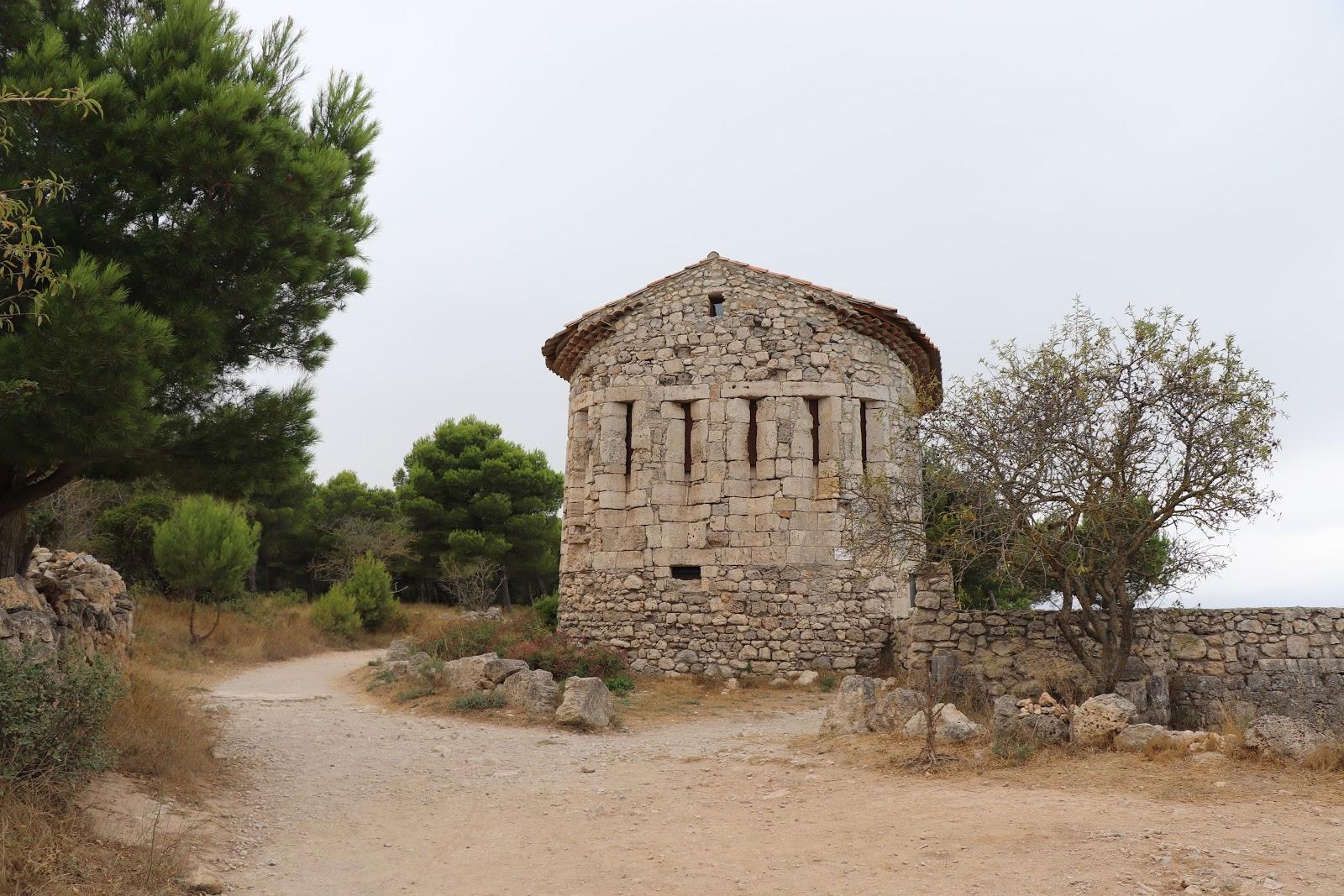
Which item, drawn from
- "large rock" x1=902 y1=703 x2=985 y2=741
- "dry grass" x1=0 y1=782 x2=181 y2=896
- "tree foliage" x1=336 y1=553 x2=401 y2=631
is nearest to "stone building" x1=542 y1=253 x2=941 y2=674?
"large rock" x1=902 y1=703 x2=985 y2=741

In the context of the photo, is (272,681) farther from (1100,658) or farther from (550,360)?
(1100,658)

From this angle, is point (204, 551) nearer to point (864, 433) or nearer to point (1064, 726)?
point (864, 433)

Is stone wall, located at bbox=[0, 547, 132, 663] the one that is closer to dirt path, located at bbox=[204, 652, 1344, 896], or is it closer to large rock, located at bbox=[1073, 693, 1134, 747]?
dirt path, located at bbox=[204, 652, 1344, 896]

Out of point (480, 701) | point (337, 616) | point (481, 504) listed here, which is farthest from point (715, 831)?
point (481, 504)

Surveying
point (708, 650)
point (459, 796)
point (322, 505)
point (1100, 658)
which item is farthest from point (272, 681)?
point (322, 505)

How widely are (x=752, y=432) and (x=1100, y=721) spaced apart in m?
8.07

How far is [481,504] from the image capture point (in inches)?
1181

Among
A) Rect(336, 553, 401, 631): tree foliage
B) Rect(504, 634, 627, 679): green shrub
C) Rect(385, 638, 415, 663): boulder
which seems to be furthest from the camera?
Rect(336, 553, 401, 631): tree foliage

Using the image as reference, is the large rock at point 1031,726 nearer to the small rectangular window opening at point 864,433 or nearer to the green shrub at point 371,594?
the small rectangular window opening at point 864,433

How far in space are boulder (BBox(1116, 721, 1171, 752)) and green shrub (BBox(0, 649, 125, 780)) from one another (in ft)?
25.6

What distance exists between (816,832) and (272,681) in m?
12.0

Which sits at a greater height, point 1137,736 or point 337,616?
point 337,616

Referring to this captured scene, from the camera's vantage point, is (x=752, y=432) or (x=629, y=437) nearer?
(x=752, y=432)

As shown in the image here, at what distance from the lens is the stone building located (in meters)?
14.2
